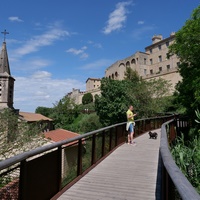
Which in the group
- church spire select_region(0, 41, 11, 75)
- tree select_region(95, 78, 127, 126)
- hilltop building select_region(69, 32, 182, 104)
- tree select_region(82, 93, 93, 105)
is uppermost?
hilltop building select_region(69, 32, 182, 104)

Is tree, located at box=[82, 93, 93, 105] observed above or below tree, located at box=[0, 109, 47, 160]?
above

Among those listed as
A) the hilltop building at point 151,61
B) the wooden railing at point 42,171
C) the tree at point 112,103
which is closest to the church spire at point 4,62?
the tree at point 112,103

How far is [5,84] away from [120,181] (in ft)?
107

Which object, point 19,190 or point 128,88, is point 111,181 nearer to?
point 19,190

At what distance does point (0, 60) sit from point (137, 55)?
40948mm

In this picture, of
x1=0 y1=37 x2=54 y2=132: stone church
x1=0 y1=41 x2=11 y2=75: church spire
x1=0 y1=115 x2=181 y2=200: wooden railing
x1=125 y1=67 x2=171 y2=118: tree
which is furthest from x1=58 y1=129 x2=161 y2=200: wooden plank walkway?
x1=0 y1=41 x2=11 y2=75: church spire

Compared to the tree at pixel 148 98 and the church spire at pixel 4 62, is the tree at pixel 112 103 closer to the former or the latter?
the tree at pixel 148 98

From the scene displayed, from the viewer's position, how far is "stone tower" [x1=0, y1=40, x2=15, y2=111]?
3428 cm

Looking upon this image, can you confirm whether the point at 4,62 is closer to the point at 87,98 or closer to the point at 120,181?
the point at 120,181

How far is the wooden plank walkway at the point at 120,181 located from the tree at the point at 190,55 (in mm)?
7975

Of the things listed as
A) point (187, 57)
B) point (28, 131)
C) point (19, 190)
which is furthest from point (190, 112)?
point (19, 190)

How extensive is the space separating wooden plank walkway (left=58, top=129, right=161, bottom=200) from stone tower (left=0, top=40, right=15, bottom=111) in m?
29.8

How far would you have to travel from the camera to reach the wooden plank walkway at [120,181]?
14.9 ft

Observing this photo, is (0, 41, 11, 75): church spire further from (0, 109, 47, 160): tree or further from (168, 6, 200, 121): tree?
(168, 6, 200, 121): tree
